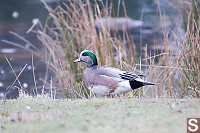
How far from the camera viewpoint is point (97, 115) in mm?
4172

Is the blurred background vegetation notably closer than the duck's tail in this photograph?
No

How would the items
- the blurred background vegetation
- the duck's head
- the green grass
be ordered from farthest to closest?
the duck's head → the blurred background vegetation → the green grass

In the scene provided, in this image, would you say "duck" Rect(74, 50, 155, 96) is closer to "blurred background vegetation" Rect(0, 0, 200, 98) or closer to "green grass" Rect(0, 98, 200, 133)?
"blurred background vegetation" Rect(0, 0, 200, 98)

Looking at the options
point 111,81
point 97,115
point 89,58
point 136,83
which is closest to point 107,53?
point 89,58

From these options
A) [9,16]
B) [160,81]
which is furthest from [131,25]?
[160,81]

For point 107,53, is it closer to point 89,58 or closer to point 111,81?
point 89,58

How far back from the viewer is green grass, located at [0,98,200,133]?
3693mm

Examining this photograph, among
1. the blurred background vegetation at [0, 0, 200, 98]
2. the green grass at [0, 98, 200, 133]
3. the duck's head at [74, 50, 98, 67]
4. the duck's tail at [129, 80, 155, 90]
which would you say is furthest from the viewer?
the duck's head at [74, 50, 98, 67]

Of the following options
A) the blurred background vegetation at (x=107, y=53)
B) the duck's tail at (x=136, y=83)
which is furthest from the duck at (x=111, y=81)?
the blurred background vegetation at (x=107, y=53)

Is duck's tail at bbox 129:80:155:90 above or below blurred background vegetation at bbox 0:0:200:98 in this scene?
below

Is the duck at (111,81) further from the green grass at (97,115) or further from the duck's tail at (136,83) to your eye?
the green grass at (97,115)

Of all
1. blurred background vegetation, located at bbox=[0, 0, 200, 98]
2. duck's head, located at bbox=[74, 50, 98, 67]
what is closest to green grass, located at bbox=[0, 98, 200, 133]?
blurred background vegetation, located at bbox=[0, 0, 200, 98]

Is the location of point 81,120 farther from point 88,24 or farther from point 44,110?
point 88,24

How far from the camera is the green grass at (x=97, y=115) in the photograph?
12.1ft
